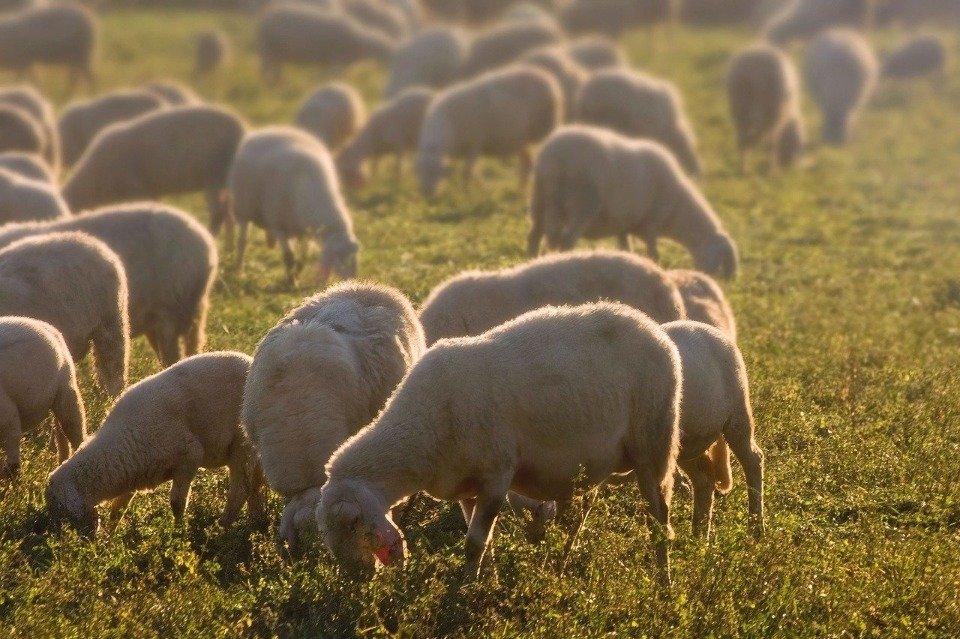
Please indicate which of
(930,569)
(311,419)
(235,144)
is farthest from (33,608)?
(235,144)

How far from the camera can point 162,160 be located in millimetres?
14258

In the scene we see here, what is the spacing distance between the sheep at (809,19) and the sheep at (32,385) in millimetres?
29640

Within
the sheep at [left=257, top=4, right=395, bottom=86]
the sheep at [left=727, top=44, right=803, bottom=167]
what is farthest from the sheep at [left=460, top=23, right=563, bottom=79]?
the sheep at [left=727, top=44, right=803, bottom=167]

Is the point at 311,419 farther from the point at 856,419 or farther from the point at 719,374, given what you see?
the point at 856,419

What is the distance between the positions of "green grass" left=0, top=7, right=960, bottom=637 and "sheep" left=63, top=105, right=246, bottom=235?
0.93 meters

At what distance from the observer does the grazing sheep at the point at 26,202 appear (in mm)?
12195

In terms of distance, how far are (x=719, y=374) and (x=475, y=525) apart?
1.68 metres

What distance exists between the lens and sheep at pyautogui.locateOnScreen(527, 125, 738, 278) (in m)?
A: 12.8

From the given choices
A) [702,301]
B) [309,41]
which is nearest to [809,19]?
[309,41]

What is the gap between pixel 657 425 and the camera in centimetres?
653

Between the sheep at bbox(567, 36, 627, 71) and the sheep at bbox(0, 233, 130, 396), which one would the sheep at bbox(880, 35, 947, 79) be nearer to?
the sheep at bbox(567, 36, 627, 71)

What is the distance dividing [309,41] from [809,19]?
541 inches

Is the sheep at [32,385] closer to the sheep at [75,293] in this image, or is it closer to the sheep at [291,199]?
the sheep at [75,293]

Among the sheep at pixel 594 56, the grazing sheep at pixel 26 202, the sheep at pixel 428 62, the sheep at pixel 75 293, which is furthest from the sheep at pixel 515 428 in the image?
the sheep at pixel 428 62
